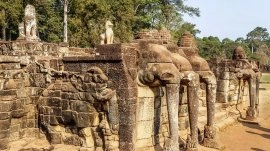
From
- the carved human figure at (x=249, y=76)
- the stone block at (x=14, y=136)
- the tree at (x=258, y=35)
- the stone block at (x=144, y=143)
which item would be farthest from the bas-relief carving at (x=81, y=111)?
the tree at (x=258, y=35)

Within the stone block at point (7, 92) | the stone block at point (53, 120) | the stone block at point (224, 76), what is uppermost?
the stone block at point (224, 76)

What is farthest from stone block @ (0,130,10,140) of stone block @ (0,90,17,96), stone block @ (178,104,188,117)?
stone block @ (178,104,188,117)

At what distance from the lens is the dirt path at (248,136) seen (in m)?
10.3

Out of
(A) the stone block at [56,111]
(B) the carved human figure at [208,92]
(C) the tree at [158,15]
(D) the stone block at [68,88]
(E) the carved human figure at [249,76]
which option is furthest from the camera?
(C) the tree at [158,15]

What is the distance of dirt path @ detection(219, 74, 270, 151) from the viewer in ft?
33.9

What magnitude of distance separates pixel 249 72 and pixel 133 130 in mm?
8905

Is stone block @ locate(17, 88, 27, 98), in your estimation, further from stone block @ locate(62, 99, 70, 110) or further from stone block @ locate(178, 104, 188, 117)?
stone block @ locate(178, 104, 188, 117)

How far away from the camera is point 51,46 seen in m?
9.77

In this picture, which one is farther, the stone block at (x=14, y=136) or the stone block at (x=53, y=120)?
the stone block at (x=53, y=120)

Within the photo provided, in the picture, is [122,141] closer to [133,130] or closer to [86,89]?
[133,130]

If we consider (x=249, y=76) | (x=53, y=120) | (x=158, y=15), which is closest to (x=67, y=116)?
(x=53, y=120)

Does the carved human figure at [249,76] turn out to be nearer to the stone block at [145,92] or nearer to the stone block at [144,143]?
the stone block at [144,143]

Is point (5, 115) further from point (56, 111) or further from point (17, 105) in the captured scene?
point (56, 111)

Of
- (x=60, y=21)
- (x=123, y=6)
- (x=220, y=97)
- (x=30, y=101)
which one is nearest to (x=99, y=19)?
(x=123, y=6)
